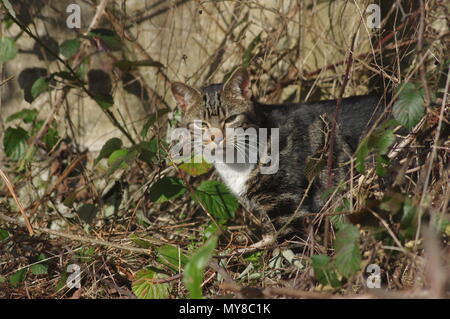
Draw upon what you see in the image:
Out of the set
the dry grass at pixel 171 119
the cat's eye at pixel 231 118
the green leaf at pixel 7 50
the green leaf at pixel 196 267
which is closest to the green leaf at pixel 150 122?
the dry grass at pixel 171 119

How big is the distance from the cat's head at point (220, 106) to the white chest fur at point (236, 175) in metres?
0.15

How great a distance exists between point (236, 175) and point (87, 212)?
104 cm

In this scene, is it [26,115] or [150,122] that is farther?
[26,115]

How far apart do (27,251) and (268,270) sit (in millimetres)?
1375

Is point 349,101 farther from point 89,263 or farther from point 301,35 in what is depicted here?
point 89,263

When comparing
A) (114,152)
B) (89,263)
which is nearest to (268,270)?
(89,263)

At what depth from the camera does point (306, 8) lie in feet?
12.0

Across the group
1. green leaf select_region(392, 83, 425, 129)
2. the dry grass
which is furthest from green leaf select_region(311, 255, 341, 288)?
green leaf select_region(392, 83, 425, 129)

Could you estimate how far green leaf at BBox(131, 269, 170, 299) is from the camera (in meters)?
2.59

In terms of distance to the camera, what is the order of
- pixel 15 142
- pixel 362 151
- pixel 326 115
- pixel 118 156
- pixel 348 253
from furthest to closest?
pixel 15 142 → pixel 118 156 → pixel 326 115 → pixel 362 151 → pixel 348 253

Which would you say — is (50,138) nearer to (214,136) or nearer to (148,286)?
(214,136)

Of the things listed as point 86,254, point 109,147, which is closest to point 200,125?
point 109,147

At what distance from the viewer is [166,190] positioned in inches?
126

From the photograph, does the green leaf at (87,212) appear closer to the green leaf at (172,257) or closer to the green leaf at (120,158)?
the green leaf at (120,158)
